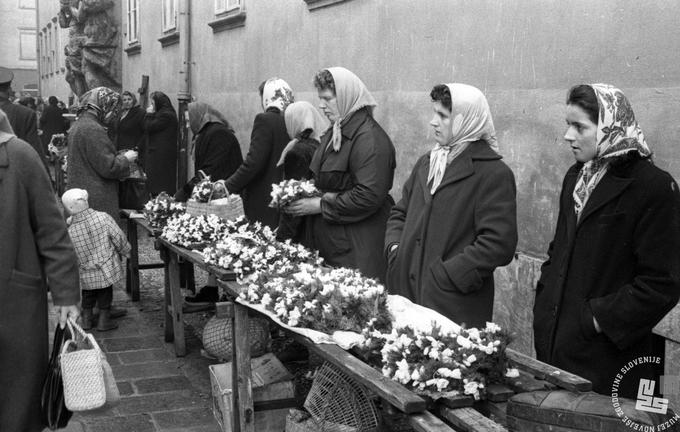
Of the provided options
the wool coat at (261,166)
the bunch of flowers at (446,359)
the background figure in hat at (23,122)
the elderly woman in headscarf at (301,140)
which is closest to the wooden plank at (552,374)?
the bunch of flowers at (446,359)

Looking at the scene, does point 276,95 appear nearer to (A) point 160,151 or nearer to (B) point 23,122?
(B) point 23,122

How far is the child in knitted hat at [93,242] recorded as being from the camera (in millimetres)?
6605

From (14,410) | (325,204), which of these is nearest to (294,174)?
(325,204)

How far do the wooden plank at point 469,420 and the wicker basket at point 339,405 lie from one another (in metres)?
0.86

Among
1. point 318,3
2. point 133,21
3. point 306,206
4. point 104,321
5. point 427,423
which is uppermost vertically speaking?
point 133,21

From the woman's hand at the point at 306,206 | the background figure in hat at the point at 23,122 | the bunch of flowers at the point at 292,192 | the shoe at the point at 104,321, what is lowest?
the shoe at the point at 104,321

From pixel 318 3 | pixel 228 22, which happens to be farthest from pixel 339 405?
pixel 228 22

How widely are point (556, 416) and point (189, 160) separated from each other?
11.5 meters

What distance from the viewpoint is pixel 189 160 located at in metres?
13.4

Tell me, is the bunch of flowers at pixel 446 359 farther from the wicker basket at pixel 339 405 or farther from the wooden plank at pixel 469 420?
the wicker basket at pixel 339 405

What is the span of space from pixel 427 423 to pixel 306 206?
2464 millimetres

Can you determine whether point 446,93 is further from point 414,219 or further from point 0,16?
point 0,16

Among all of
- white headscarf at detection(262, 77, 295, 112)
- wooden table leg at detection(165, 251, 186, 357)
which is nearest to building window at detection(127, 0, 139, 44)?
white headscarf at detection(262, 77, 295, 112)

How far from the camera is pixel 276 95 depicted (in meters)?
6.84
